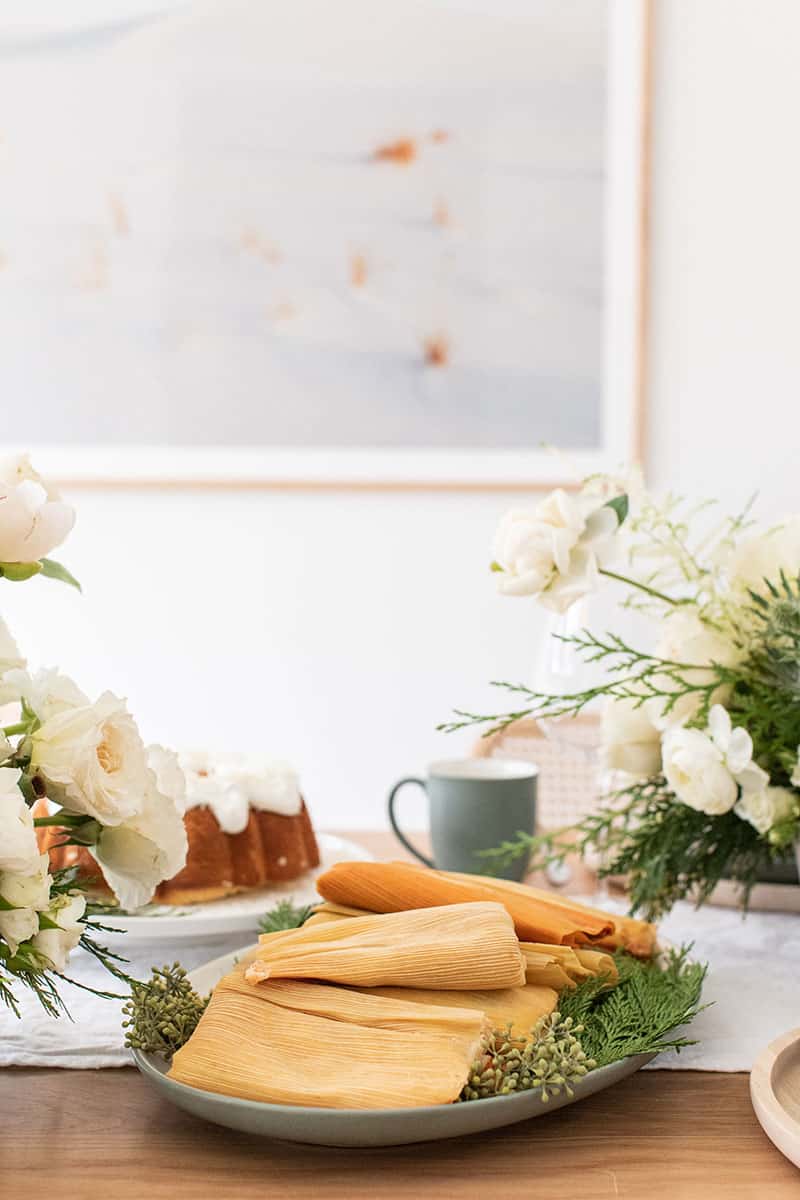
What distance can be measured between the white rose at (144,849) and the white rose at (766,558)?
498 mm

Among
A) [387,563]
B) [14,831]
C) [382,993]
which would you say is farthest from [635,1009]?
[387,563]

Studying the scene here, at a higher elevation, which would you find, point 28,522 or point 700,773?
point 28,522

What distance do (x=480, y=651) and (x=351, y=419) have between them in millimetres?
529

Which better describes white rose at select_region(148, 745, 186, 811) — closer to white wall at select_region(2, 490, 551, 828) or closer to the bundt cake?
the bundt cake

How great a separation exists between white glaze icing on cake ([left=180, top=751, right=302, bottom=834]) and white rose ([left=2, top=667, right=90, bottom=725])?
0.42 meters

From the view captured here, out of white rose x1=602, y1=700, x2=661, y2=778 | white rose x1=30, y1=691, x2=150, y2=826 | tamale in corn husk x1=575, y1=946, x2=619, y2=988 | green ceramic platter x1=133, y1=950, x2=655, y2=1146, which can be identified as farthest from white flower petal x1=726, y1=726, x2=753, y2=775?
white rose x1=30, y1=691, x2=150, y2=826

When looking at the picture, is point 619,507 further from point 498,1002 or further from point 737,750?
point 498,1002

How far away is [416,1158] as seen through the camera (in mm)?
541

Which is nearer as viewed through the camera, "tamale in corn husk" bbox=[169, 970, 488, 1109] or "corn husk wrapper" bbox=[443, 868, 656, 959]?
"tamale in corn husk" bbox=[169, 970, 488, 1109]

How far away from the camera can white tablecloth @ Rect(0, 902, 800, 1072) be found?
672 mm

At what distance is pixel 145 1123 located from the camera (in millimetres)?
583

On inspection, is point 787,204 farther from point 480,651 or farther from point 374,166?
point 480,651

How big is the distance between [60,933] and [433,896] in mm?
237

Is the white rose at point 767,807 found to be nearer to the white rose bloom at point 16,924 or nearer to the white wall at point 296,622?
the white rose bloom at point 16,924
